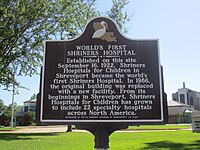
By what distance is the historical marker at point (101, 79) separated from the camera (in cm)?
543

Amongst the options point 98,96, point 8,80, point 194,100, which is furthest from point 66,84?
point 194,100

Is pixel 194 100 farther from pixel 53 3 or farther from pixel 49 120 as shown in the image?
pixel 49 120

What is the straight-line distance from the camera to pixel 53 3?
19844 millimetres

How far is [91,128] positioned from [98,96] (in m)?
0.70

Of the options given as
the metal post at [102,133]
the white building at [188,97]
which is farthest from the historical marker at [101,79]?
the white building at [188,97]

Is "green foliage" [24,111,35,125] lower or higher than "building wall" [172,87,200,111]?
lower

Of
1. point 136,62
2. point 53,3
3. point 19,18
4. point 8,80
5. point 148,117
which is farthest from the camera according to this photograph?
point 8,80

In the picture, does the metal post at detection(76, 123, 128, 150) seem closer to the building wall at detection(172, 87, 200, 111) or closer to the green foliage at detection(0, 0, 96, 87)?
the green foliage at detection(0, 0, 96, 87)

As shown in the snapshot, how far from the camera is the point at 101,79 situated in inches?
223

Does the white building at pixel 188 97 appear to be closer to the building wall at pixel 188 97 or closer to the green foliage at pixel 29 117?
the building wall at pixel 188 97

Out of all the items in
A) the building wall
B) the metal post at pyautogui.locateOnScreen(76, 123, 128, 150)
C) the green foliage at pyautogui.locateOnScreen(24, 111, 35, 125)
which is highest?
the building wall

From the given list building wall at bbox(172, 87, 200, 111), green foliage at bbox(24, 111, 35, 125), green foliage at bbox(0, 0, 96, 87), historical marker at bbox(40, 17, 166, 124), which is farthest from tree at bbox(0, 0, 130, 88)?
building wall at bbox(172, 87, 200, 111)

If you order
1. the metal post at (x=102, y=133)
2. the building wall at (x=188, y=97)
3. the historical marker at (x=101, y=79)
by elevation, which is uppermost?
the building wall at (x=188, y=97)

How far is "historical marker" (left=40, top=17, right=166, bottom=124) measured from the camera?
5.43m
